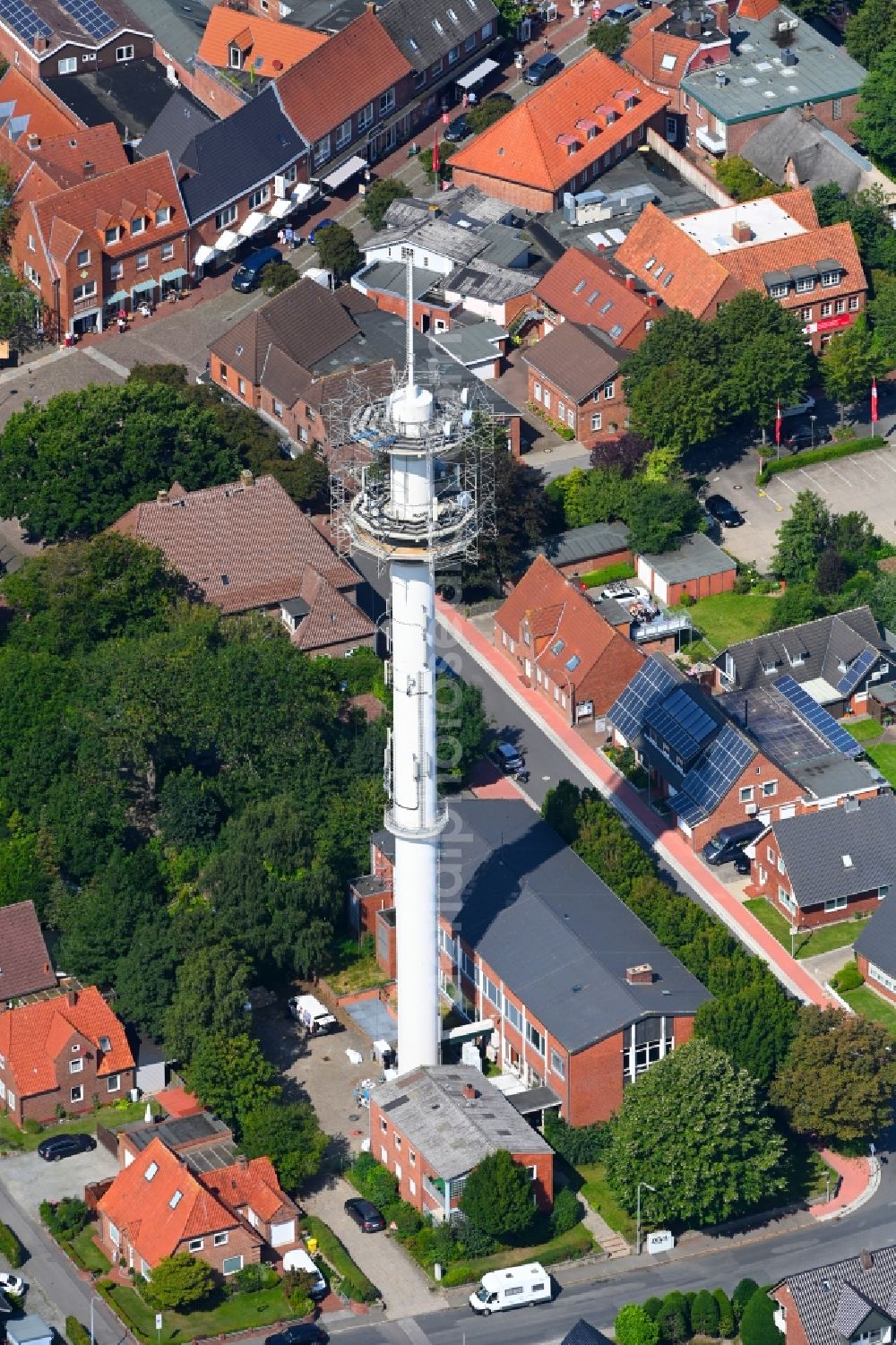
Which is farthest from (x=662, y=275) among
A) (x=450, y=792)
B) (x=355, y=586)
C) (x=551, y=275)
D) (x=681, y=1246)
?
(x=681, y=1246)

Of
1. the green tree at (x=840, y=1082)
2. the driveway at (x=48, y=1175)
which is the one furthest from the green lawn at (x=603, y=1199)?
the driveway at (x=48, y=1175)

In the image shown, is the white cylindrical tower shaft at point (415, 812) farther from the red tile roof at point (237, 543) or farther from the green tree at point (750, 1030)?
the red tile roof at point (237, 543)

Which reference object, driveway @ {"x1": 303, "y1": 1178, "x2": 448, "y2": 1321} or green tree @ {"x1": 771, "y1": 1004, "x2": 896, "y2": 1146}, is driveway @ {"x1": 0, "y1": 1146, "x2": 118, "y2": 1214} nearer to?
driveway @ {"x1": 303, "y1": 1178, "x2": 448, "y2": 1321}

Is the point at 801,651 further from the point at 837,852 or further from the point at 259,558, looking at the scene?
the point at 259,558

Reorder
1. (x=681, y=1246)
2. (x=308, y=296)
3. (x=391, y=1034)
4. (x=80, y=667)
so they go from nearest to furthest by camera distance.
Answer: (x=681, y=1246) < (x=391, y=1034) < (x=80, y=667) < (x=308, y=296)

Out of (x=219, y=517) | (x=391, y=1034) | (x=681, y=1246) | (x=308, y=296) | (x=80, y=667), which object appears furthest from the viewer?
(x=308, y=296)

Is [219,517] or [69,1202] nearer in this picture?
[69,1202]

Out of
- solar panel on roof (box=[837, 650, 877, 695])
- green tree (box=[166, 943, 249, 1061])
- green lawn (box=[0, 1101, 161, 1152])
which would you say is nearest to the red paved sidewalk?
solar panel on roof (box=[837, 650, 877, 695])

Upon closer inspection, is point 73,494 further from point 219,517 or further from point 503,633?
point 503,633
